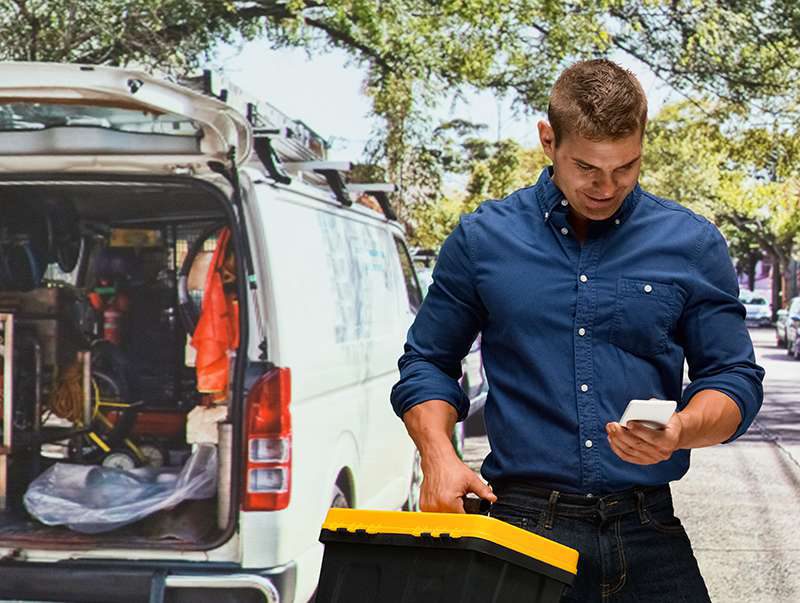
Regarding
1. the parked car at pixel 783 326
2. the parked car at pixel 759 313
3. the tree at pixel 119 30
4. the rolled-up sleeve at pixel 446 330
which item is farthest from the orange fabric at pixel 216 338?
the parked car at pixel 759 313

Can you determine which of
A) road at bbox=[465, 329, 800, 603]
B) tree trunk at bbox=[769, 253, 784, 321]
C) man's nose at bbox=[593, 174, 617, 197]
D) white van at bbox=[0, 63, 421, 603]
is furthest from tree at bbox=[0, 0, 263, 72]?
tree trunk at bbox=[769, 253, 784, 321]

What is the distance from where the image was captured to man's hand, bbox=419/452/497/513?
2.51 metres

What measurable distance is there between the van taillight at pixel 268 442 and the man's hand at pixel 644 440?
2.67 metres

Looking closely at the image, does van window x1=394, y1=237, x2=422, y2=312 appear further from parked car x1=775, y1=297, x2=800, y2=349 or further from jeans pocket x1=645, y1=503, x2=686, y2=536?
parked car x1=775, y1=297, x2=800, y2=349

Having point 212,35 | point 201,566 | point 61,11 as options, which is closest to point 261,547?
point 201,566

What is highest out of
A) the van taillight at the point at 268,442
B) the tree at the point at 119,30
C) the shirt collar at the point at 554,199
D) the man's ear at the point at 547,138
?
the tree at the point at 119,30

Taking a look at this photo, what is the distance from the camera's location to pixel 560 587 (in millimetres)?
2324

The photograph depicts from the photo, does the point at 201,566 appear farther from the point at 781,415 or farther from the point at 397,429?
the point at 781,415

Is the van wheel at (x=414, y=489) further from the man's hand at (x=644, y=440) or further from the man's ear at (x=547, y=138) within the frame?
the man's hand at (x=644, y=440)

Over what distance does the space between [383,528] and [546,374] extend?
0.43 m

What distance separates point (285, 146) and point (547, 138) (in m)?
3.11

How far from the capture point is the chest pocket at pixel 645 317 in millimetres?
2514

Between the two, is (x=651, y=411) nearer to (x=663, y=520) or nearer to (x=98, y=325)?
(x=663, y=520)

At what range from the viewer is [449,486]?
2.51 m
